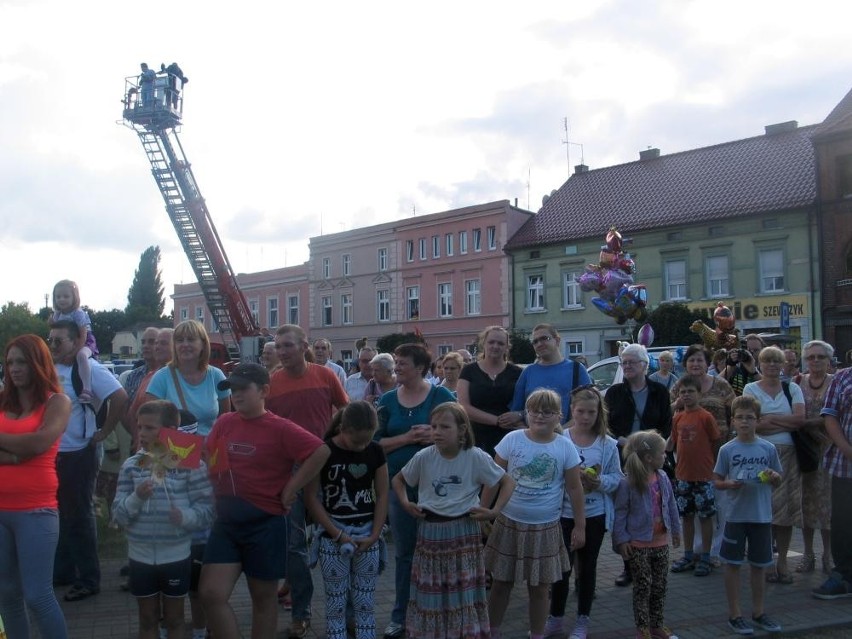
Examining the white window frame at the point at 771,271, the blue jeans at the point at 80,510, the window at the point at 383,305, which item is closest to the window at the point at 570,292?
the white window frame at the point at 771,271

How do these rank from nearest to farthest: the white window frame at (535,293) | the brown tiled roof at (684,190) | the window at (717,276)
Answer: the brown tiled roof at (684,190) < the window at (717,276) < the white window frame at (535,293)

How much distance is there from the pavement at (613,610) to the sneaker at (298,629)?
3.0 inches

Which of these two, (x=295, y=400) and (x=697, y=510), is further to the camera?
(x=697, y=510)

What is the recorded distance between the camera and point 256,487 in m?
4.29

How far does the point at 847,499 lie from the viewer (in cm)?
643

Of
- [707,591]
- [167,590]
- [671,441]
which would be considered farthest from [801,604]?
[167,590]

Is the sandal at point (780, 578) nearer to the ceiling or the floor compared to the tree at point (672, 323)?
nearer to the floor

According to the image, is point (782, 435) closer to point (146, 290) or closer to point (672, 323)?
point (672, 323)

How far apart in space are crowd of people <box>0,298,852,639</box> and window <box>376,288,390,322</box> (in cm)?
3908

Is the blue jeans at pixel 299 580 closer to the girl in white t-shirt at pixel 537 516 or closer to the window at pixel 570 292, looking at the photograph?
the girl in white t-shirt at pixel 537 516

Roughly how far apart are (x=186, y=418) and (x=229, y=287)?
74.5ft

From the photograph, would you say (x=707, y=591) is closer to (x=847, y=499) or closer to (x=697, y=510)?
(x=697, y=510)

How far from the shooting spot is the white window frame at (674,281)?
3212cm

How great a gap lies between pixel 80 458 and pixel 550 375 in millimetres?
3549
